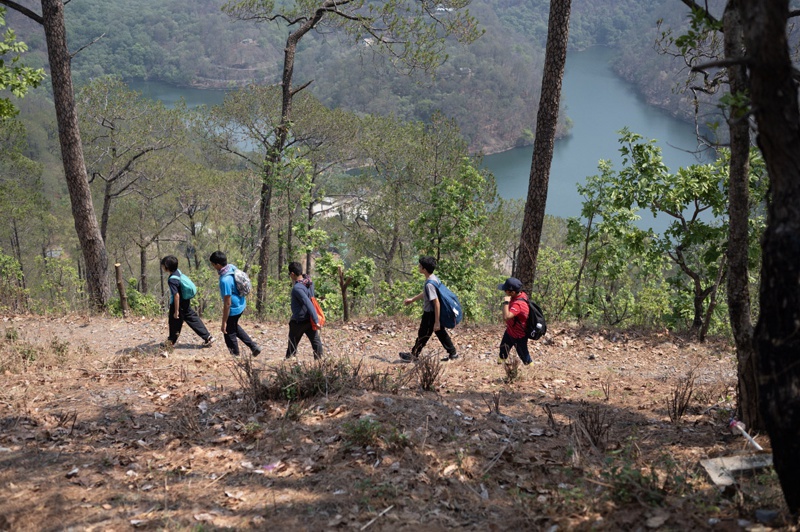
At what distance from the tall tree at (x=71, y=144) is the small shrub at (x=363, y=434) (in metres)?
8.47

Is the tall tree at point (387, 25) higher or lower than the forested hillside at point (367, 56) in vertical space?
lower

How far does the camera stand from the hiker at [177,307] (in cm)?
831

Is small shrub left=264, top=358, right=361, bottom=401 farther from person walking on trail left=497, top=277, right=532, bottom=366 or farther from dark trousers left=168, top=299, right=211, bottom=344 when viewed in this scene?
dark trousers left=168, top=299, right=211, bottom=344

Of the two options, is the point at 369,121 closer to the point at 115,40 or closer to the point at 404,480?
the point at 404,480

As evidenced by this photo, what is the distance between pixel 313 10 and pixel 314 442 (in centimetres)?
1274

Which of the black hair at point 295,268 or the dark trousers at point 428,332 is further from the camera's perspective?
the dark trousers at point 428,332

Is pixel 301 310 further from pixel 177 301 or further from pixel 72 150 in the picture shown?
pixel 72 150

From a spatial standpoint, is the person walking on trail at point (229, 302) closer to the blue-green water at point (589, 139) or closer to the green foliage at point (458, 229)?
the green foliage at point (458, 229)

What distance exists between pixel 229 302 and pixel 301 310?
1009 millimetres

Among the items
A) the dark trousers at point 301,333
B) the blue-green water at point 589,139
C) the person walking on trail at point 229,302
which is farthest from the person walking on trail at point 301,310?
the blue-green water at point 589,139

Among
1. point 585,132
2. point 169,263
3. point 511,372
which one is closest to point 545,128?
point 511,372

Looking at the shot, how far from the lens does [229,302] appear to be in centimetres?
794

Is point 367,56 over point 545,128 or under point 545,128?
over

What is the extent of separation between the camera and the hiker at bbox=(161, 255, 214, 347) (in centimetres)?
831
